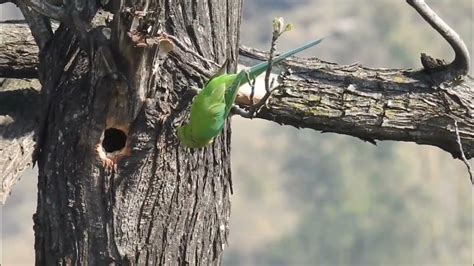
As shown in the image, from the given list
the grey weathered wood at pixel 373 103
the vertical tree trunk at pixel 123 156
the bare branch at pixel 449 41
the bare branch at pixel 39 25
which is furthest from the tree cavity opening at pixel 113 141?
the bare branch at pixel 449 41

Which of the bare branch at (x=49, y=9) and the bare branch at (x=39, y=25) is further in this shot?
the bare branch at (x=39, y=25)

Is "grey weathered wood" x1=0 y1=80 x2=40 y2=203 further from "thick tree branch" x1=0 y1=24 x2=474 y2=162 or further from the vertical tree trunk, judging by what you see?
"thick tree branch" x1=0 y1=24 x2=474 y2=162

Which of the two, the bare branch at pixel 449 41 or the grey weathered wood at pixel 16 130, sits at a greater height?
the bare branch at pixel 449 41

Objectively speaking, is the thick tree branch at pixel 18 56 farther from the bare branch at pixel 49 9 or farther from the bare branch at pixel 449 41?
the bare branch at pixel 449 41

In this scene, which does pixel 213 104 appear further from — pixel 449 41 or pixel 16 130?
pixel 449 41

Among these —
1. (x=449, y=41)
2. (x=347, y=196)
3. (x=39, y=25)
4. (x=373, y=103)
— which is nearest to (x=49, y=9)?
(x=39, y=25)

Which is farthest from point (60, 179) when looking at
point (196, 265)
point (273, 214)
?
point (273, 214)
